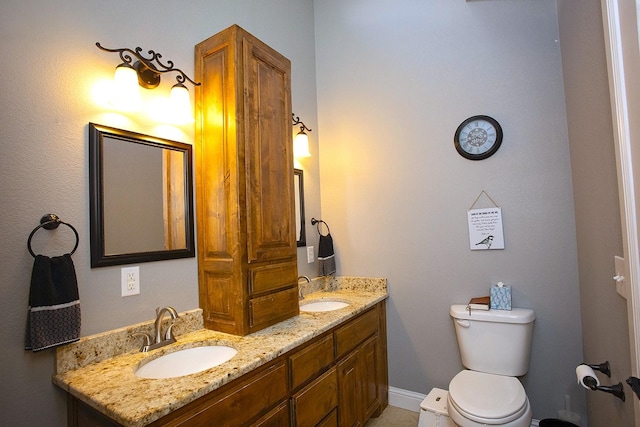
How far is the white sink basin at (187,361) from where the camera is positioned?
128cm

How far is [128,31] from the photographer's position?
1.45m

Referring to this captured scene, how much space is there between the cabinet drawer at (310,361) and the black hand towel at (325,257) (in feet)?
2.52

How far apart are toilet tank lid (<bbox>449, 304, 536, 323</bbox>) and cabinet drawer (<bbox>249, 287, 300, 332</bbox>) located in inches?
40.5

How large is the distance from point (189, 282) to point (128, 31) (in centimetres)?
123

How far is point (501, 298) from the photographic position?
1.94 m

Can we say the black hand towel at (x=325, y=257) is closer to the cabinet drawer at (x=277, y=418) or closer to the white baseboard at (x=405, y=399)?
the white baseboard at (x=405, y=399)

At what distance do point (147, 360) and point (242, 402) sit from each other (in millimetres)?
432

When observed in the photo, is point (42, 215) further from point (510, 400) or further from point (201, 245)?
point (510, 400)

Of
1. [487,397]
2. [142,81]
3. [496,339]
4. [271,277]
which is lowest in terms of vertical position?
[487,397]

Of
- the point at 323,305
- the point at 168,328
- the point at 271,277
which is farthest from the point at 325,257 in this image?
the point at 168,328

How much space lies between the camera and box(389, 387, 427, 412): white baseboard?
2258 millimetres

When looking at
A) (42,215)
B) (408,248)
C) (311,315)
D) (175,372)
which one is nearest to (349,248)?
(408,248)

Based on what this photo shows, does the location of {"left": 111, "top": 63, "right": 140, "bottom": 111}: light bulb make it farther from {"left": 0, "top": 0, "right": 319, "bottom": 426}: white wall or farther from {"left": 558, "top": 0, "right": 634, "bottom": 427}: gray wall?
{"left": 558, "top": 0, "right": 634, "bottom": 427}: gray wall

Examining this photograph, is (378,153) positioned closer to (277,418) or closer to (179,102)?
(179,102)
